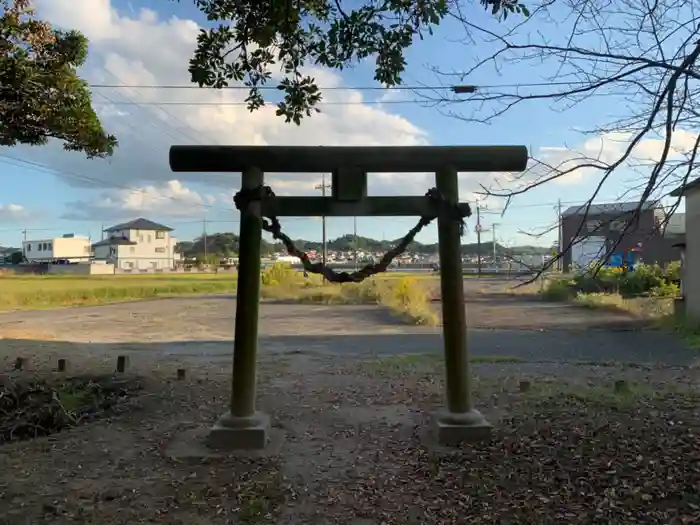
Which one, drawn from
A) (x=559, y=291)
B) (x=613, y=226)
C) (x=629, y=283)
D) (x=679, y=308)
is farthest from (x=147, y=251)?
(x=613, y=226)

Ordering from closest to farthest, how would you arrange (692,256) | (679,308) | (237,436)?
(237,436) → (692,256) → (679,308)

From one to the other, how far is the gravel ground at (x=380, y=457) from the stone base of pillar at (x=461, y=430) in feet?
0.36

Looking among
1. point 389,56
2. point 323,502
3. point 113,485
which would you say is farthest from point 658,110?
point 113,485

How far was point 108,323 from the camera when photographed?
2041 centimetres

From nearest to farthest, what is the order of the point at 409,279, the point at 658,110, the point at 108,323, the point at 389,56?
1. the point at 658,110
2. the point at 389,56
3. the point at 108,323
4. the point at 409,279

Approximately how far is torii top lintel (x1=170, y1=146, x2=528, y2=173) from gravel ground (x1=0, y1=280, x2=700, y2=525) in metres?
2.20

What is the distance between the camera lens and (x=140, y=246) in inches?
3406

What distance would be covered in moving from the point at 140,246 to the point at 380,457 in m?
87.3

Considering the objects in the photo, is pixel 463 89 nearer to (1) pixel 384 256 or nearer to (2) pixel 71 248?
(1) pixel 384 256

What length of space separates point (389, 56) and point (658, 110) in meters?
2.22

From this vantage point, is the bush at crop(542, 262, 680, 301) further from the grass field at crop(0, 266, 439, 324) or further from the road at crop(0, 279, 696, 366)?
the grass field at crop(0, 266, 439, 324)

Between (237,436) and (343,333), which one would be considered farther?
(343,333)

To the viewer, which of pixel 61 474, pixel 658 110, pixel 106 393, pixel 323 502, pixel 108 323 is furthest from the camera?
pixel 108 323

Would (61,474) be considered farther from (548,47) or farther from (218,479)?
(548,47)
